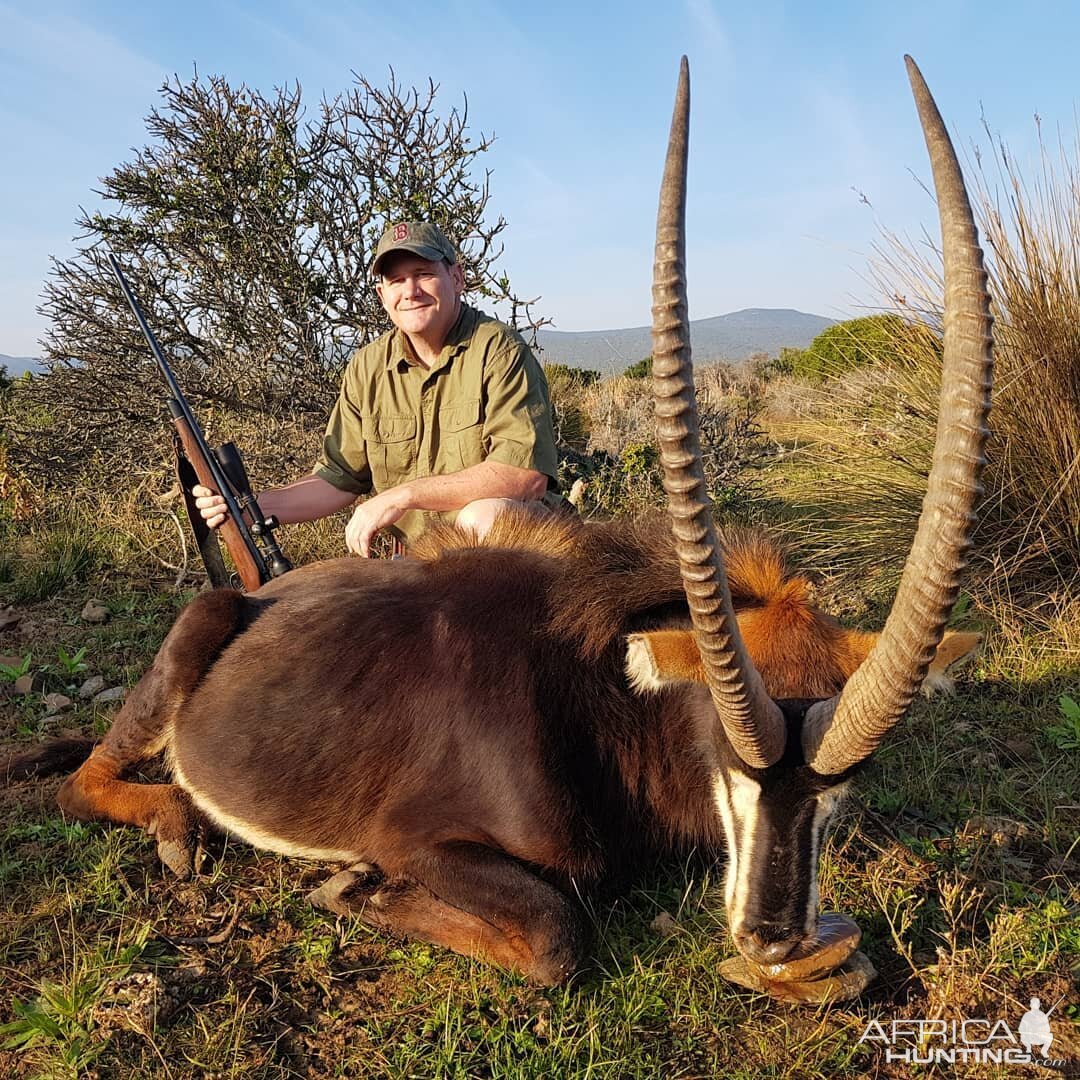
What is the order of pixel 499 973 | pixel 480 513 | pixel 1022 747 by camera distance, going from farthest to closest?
1. pixel 480 513
2. pixel 1022 747
3. pixel 499 973

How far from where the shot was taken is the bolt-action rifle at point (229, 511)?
15.5ft

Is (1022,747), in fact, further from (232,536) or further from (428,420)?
(232,536)

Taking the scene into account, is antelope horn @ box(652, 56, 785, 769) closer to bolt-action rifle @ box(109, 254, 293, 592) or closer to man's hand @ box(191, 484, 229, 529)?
bolt-action rifle @ box(109, 254, 293, 592)

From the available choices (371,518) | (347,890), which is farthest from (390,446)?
(347,890)

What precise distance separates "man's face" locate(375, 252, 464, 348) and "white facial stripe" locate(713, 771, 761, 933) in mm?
3553

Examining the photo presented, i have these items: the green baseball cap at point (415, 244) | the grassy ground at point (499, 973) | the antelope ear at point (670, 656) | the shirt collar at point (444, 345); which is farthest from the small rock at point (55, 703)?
the antelope ear at point (670, 656)

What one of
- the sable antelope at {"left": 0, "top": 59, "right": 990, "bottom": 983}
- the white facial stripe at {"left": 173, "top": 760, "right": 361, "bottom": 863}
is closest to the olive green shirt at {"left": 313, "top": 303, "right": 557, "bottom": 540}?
the sable antelope at {"left": 0, "top": 59, "right": 990, "bottom": 983}

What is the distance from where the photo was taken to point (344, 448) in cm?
564

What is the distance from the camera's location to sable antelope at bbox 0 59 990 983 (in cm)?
213

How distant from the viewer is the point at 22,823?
11.6 ft

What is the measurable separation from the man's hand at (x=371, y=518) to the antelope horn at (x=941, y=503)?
9.34ft

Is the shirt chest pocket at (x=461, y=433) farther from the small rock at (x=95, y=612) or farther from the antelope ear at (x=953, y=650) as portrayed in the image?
the antelope ear at (x=953, y=650)

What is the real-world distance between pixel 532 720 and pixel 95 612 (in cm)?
446

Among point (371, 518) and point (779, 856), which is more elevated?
point (371, 518)
